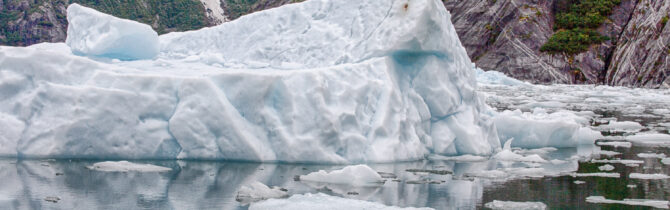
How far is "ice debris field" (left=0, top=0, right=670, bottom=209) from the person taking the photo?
698cm

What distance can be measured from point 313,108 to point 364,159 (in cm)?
77

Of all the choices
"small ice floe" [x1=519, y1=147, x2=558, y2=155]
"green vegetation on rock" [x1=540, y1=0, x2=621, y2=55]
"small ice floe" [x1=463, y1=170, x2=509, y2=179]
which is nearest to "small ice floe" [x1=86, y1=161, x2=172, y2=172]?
"small ice floe" [x1=463, y1=170, x2=509, y2=179]

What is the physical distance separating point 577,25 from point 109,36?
38.1m

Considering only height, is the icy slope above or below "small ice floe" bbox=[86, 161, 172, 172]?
above

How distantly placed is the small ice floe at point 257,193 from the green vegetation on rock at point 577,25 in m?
38.1

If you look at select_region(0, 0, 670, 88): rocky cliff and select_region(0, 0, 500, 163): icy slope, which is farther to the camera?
select_region(0, 0, 670, 88): rocky cliff

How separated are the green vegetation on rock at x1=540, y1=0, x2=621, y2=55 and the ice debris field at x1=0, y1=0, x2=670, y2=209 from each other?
3355cm

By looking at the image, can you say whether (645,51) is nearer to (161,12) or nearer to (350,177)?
(350,177)

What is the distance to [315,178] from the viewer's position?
20.1ft

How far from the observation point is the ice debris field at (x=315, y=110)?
22.9 feet

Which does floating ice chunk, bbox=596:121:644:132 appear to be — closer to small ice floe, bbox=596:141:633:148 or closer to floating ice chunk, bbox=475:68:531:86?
small ice floe, bbox=596:141:633:148

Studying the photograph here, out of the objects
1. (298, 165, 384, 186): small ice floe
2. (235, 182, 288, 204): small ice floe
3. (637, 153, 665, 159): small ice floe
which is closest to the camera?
(235, 182, 288, 204): small ice floe

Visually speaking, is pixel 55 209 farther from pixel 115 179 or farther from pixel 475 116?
pixel 475 116

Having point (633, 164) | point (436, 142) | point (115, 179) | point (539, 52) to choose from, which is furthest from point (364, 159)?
point (539, 52)
